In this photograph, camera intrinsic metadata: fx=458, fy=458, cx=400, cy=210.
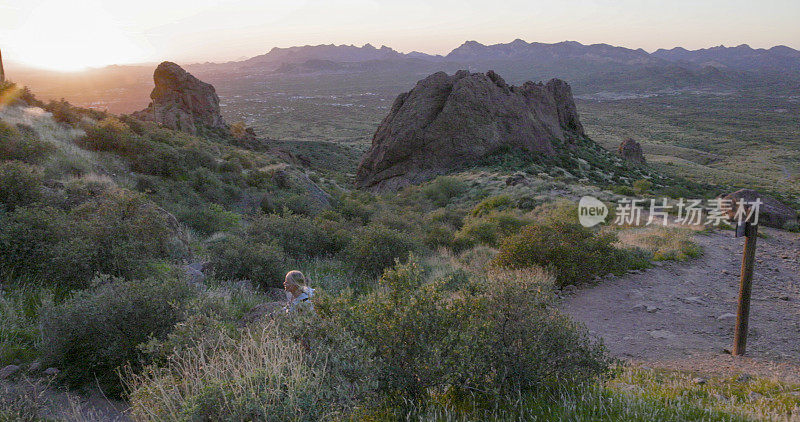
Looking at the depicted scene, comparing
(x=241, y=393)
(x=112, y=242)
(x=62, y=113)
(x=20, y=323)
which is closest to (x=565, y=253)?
(x=241, y=393)

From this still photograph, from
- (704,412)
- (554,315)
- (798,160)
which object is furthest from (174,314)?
(798,160)

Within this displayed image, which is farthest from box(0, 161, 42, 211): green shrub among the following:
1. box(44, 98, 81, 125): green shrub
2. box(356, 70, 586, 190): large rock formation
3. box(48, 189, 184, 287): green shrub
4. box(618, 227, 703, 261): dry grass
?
box(356, 70, 586, 190): large rock formation

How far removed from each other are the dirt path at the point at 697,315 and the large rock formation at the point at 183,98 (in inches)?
1174

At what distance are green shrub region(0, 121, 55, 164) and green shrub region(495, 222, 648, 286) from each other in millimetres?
10557

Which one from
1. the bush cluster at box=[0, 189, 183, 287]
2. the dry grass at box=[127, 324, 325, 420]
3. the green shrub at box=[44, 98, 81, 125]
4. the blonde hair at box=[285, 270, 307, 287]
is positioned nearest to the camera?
the dry grass at box=[127, 324, 325, 420]

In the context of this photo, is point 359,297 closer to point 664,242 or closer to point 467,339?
point 467,339

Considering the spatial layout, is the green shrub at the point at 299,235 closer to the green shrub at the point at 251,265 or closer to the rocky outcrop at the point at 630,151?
the green shrub at the point at 251,265

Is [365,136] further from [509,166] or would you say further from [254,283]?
[254,283]

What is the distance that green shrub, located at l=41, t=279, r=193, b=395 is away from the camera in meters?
4.09

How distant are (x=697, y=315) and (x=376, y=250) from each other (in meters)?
5.82

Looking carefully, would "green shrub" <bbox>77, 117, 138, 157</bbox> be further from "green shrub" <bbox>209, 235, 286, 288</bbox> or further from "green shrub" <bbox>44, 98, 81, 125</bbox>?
"green shrub" <bbox>209, 235, 286, 288</bbox>

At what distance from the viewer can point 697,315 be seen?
7926 millimetres

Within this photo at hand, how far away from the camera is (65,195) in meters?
8.04

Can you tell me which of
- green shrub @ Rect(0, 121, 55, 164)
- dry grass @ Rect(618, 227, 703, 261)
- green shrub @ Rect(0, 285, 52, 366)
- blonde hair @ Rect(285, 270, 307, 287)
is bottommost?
dry grass @ Rect(618, 227, 703, 261)
